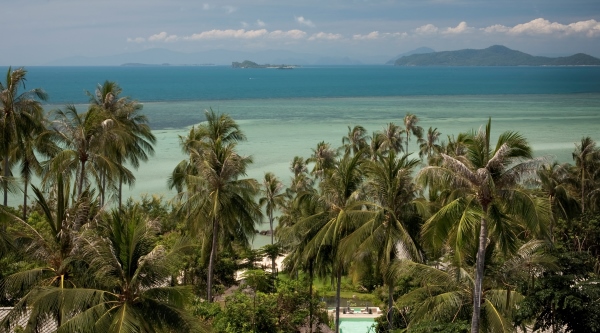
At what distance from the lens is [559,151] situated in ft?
205

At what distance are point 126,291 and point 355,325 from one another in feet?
45.0

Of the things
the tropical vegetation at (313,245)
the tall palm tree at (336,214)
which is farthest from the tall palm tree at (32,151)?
the tall palm tree at (336,214)

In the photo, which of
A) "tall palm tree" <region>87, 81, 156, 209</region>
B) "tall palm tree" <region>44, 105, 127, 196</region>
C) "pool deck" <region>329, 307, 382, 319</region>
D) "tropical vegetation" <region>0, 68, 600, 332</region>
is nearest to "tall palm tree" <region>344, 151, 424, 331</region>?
"tropical vegetation" <region>0, 68, 600, 332</region>

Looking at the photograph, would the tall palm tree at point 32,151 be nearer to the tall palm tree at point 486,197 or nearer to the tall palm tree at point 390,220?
the tall palm tree at point 390,220

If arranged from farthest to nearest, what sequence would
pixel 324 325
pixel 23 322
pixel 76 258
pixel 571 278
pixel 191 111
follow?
pixel 191 111 → pixel 324 325 → pixel 23 322 → pixel 571 278 → pixel 76 258

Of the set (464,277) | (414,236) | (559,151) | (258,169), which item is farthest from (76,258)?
(559,151)

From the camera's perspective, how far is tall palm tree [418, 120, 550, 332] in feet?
38.4

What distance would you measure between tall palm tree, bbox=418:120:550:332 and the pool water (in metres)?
10.6

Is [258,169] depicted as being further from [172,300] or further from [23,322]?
[172,300]

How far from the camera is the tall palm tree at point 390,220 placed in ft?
54.3

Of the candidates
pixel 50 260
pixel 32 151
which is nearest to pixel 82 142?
pixel 32 151

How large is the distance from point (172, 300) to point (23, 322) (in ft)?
23.5

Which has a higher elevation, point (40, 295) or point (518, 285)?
point (40, 295)

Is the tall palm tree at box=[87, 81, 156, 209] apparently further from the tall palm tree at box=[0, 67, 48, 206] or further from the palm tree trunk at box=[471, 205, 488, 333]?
the palm tree trunk at box=[471, 205, 488, 333]
